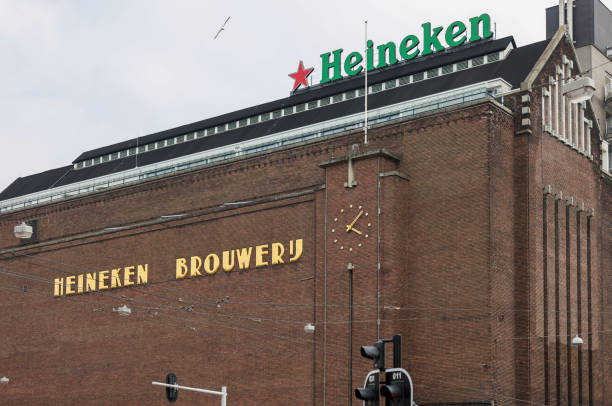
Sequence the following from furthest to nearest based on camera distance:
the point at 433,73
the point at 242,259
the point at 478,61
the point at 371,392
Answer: the point at 433,73 → the point at 478,61 → the point at 242,259 → the point at 371,392

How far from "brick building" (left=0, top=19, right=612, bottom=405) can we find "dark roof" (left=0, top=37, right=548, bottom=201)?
0.24 metres

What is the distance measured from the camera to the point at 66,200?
68812mm

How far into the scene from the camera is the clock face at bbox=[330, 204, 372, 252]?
50534 millimetres

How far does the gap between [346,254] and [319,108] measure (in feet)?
54.2

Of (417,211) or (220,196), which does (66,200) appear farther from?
(417,211)

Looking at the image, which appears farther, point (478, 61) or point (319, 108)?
point (319, 108)

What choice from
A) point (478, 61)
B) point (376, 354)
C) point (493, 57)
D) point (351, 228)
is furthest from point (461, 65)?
point (376, 354)

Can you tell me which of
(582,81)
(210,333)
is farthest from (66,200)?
(582,81)

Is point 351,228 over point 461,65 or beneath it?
beneath

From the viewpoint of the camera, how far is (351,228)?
51.1 metres

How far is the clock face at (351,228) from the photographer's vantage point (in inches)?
1990

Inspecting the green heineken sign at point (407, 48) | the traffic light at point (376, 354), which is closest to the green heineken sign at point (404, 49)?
the green heineken sign at point (407, 48)

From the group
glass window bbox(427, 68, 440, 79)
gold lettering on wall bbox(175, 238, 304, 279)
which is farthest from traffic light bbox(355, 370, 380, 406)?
glass window bbox(427, 68, 440, 79)

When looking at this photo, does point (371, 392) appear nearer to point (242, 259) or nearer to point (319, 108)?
point (242, 259)
